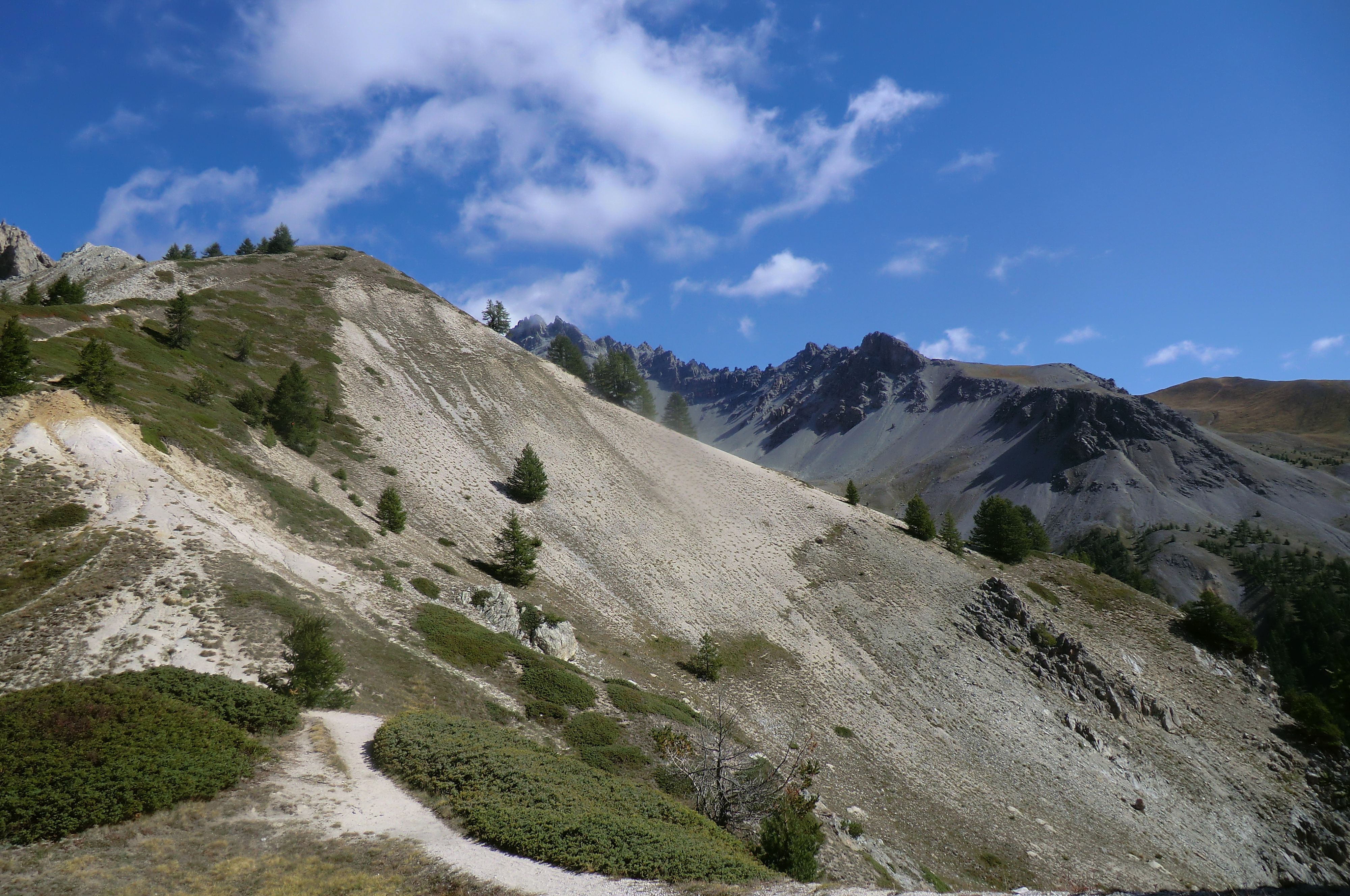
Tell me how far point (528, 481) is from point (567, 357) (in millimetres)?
48987

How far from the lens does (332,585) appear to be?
24500 millimetres

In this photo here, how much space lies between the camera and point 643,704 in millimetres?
24438

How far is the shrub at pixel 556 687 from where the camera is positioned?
22.4 meters

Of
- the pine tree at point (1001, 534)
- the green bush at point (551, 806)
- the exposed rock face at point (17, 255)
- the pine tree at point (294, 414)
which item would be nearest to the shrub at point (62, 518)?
the green bush at point (551, 806)

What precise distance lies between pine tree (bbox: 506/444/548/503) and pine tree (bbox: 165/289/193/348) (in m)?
27.1

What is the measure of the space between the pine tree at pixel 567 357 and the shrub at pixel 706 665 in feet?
204

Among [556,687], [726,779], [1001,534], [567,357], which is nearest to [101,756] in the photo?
[556,687]

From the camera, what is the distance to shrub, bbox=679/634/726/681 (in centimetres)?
3384

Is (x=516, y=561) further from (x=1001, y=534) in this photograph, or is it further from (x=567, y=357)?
(x=567, y=357)

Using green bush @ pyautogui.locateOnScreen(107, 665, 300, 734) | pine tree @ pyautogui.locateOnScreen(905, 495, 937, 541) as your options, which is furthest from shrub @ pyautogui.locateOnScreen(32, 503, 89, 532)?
pine tree @ pyautogui.locateOnScreen(905, 495, 937, 541)

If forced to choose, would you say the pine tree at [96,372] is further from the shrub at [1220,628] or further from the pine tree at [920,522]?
the shrub at [1220,628]

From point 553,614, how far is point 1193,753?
158 ft

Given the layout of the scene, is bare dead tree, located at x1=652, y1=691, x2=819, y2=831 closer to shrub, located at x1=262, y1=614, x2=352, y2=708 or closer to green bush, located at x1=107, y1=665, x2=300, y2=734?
shrub, located at x1=262, y1=614, x2=352, y2=708

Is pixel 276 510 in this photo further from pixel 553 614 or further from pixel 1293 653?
pixel 1293 653
